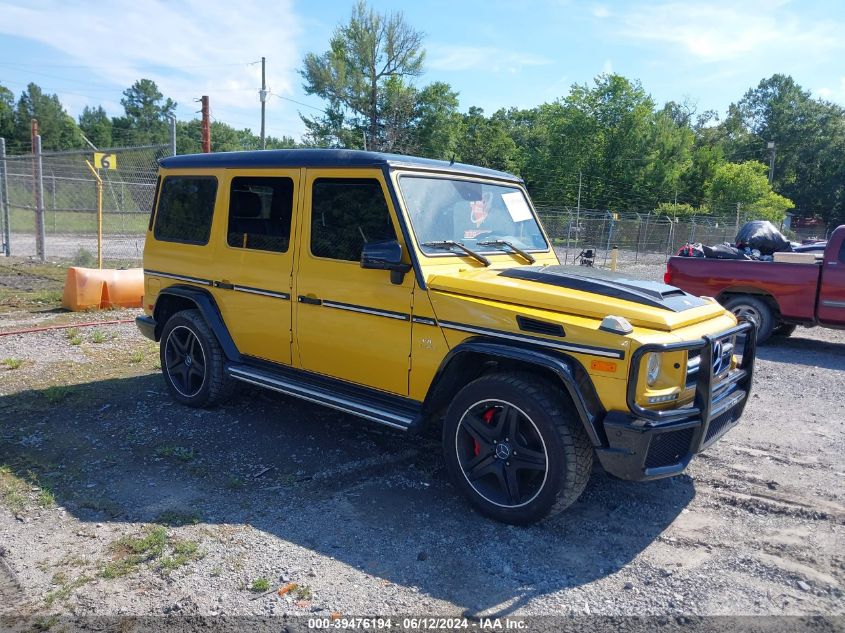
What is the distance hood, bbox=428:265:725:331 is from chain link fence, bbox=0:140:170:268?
912cm

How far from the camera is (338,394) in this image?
462 centimetres

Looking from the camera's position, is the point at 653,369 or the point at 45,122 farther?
the point at 45,122

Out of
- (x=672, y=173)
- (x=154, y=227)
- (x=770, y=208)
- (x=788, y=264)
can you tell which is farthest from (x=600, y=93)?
(x=154, y=227)

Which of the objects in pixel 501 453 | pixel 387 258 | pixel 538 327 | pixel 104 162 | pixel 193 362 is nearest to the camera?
pixel 538 327

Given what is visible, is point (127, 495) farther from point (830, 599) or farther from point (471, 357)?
point (830, 599)

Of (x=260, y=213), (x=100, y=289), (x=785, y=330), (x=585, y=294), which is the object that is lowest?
(x=785, y=330)

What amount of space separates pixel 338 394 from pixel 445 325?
1.09 meters

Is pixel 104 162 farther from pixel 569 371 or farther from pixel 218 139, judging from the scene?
pixel 218 139

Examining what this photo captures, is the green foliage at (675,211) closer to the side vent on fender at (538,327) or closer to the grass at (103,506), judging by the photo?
the side vent on fender at (538,327)

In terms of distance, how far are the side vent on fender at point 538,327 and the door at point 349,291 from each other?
0.80 m

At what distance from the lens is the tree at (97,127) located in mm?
57844

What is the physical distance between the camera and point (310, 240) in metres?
4.81

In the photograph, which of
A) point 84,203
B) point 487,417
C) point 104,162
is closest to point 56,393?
point 487,417

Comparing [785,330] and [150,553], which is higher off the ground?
[785,330]
